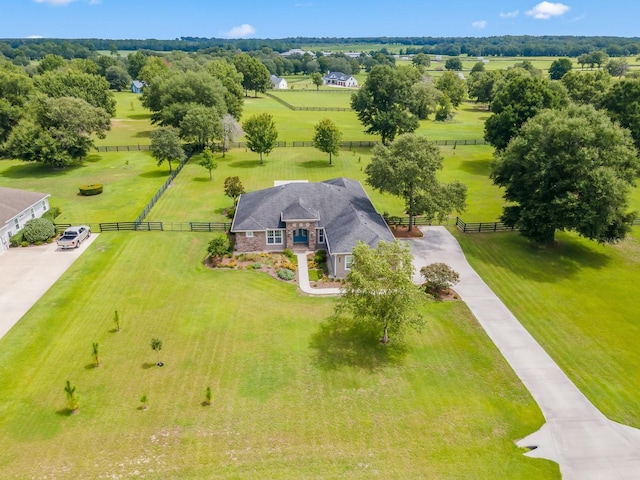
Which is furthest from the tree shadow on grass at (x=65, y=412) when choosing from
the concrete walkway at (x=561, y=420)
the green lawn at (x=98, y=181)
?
the green lawn at (x=98, y=181)

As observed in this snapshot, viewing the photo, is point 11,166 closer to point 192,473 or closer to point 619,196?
point 192,473

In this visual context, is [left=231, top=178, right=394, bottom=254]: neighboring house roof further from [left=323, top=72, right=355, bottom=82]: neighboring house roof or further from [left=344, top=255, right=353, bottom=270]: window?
[left=323, top=72, right=355, bottom=82]: neighboring house roof

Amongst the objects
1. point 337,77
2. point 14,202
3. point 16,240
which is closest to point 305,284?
point 16,240

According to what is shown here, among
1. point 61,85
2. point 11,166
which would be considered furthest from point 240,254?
point 61,85

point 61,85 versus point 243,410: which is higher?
point 61,85

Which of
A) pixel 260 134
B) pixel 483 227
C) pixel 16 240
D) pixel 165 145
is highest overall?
A: pixel 260 134

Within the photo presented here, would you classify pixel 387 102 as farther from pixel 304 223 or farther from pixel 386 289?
pixel 386 289
